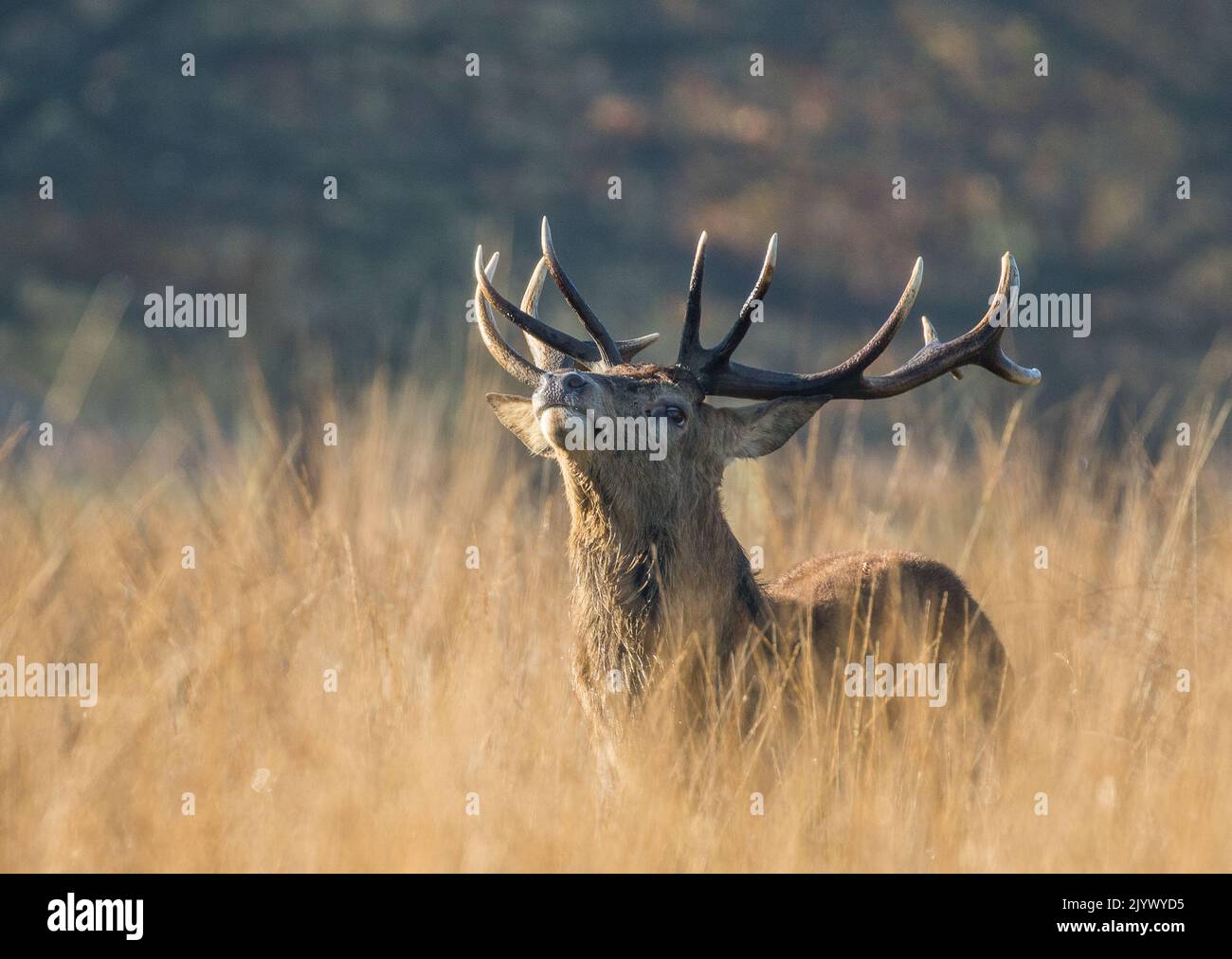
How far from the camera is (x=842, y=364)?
6129mm

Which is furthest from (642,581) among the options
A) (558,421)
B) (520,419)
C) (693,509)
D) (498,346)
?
(498,346)

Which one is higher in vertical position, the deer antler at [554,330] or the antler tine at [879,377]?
the deer antler at [554,330]

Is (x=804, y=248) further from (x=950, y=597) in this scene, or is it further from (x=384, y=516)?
Result: (x=950, y=597)

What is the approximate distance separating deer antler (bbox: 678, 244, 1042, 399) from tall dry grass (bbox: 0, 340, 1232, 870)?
1.15m

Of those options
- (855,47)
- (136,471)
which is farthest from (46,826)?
(855,47)

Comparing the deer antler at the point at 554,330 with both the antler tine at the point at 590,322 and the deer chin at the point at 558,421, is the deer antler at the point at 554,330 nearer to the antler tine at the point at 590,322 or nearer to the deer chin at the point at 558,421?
the antler tine at the point at 590,322

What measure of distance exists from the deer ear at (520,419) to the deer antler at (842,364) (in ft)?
1.84

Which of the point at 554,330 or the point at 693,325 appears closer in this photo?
the point at 693,325

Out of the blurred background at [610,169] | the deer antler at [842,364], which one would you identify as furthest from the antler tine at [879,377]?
the blurred background at [610,169]

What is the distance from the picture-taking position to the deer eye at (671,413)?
5.66 m

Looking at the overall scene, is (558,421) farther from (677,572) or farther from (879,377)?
(879,377)

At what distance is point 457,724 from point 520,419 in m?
1.36

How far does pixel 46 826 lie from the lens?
15.3 feet
